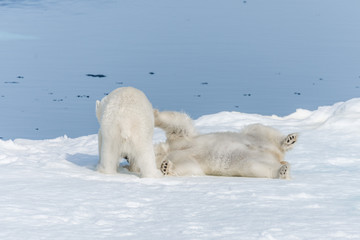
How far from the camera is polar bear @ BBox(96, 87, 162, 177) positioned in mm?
5598

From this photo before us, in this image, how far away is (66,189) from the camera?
499cm

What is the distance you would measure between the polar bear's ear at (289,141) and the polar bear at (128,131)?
58.4 inches

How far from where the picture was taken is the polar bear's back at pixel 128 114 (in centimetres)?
559

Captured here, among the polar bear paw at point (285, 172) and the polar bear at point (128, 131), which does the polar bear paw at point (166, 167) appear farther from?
the polar bear paw at point (285, 172)

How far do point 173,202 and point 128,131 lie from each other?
1133mm

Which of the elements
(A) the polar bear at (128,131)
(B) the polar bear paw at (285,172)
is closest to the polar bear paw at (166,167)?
(A) the polar bear at (128,131)

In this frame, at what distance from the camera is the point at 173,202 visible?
4648mm

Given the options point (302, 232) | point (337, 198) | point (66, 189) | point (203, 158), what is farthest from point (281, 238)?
point (203, 158)

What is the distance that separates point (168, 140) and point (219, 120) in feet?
8.64

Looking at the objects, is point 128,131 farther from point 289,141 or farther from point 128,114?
point 289,141

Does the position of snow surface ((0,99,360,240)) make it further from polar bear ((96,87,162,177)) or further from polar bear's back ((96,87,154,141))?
polar bear's back ((96,87,154,141))

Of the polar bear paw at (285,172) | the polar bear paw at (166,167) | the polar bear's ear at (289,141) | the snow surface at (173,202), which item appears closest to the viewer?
the snow surface at (173,202)

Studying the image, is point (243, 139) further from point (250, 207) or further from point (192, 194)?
point (250, 207)

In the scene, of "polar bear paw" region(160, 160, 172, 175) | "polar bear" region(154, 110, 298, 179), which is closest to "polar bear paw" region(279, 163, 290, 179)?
"polar bear" region(154, 110, 298, 179)
